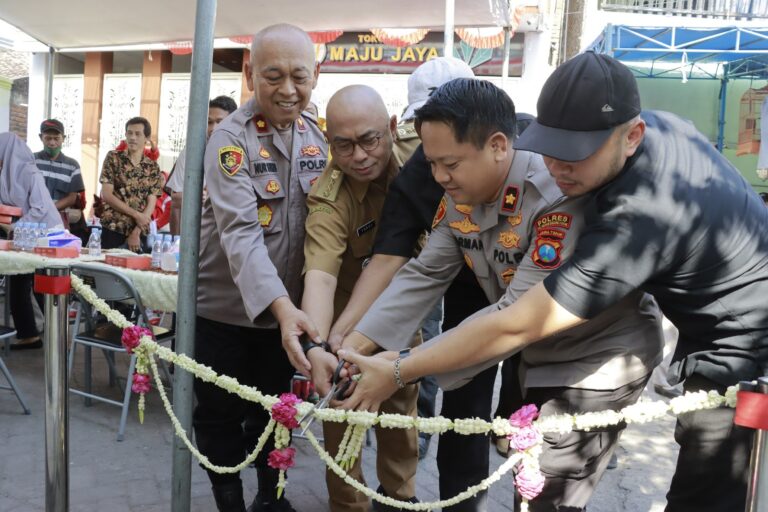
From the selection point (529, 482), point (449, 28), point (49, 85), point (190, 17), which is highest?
point (190, 17)

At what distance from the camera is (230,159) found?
2.50 meters

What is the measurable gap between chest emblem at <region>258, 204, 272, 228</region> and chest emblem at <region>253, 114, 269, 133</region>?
0.27 meters

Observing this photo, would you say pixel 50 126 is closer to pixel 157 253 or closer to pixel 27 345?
pixel 27 345

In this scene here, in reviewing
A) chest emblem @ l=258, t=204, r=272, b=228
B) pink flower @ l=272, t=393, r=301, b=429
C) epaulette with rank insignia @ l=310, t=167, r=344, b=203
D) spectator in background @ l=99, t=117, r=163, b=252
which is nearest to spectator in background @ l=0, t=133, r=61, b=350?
spectator in background @ l=99, t=117, r=163, b=252

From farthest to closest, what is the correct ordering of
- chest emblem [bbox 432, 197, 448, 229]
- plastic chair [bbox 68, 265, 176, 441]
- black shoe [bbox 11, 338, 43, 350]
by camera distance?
black shoe [bbox 11, 338, 43, 350] < plastic chair [bbox 68, 265, 176, 441] < chest emblem [bbox 432, 197, 448, 229]

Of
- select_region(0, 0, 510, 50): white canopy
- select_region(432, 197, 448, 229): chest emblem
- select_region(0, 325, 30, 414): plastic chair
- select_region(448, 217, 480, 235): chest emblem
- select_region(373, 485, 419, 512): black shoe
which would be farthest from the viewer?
select_region(0, 0, 510, 50): white canopy

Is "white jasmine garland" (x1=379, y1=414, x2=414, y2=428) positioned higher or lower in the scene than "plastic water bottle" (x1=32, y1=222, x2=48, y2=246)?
lower

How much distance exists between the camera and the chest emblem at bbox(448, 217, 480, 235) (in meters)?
2.20

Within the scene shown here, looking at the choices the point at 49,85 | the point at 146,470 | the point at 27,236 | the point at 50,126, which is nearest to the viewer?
the point at 146,470

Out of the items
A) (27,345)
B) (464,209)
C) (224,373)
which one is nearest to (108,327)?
(27,345)

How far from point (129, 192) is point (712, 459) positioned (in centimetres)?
591

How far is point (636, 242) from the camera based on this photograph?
170 centimetres

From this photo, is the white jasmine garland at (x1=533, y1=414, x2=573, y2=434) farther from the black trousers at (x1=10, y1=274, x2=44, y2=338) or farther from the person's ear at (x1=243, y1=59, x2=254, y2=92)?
the black trousers at (x1=10, y1=274, x2=44, y2=338)

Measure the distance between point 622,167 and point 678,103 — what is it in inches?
497
